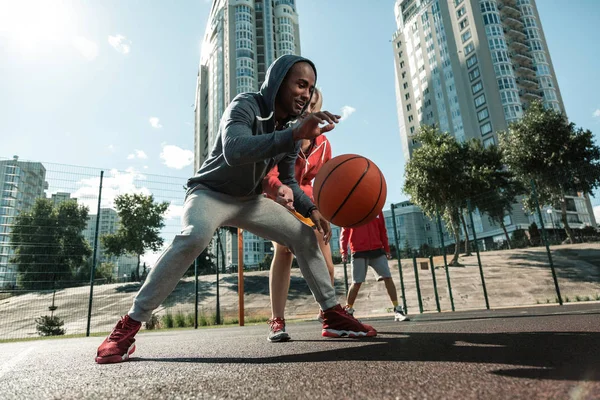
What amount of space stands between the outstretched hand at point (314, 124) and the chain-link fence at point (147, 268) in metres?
3.65

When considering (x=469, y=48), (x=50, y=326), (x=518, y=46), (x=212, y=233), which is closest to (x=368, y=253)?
(x=212, y=233)

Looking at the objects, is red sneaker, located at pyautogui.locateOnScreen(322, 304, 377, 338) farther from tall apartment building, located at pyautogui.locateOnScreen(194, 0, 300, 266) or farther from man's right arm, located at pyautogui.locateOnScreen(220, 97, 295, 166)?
tall apartment building, located at pyautogui.locateOnScreen(194, 0, 300, 266)

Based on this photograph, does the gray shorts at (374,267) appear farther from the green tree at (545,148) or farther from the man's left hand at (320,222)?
the green tree at (545,148)

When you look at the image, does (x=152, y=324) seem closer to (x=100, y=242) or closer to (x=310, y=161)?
(x=100, y=242)

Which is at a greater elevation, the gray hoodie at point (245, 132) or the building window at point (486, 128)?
the building window at point (486, 128)

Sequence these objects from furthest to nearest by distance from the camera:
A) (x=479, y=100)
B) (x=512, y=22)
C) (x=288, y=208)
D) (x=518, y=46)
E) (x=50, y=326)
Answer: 1. (x=512, y=22)
2. (x=518, y=46)
3. (x=479, y=100)
4. (x=50, y=326)
5. (x=288, y=208)

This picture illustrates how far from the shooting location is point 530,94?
50.7 meters

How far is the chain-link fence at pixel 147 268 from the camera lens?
7.95 meters

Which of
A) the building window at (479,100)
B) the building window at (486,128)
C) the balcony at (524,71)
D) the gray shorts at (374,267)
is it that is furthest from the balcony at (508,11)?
the gray shorts at (374,267)

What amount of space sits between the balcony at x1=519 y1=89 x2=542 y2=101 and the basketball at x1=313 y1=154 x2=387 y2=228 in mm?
58359

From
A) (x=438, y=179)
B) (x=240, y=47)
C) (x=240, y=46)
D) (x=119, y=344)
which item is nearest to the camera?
(x=119, y=344)

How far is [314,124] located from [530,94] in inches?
2367

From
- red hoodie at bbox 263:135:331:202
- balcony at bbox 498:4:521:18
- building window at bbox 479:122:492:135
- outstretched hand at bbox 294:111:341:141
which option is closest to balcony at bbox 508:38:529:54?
balcony at bbox 498:4:521:18

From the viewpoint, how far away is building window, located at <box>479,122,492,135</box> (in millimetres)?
47344
